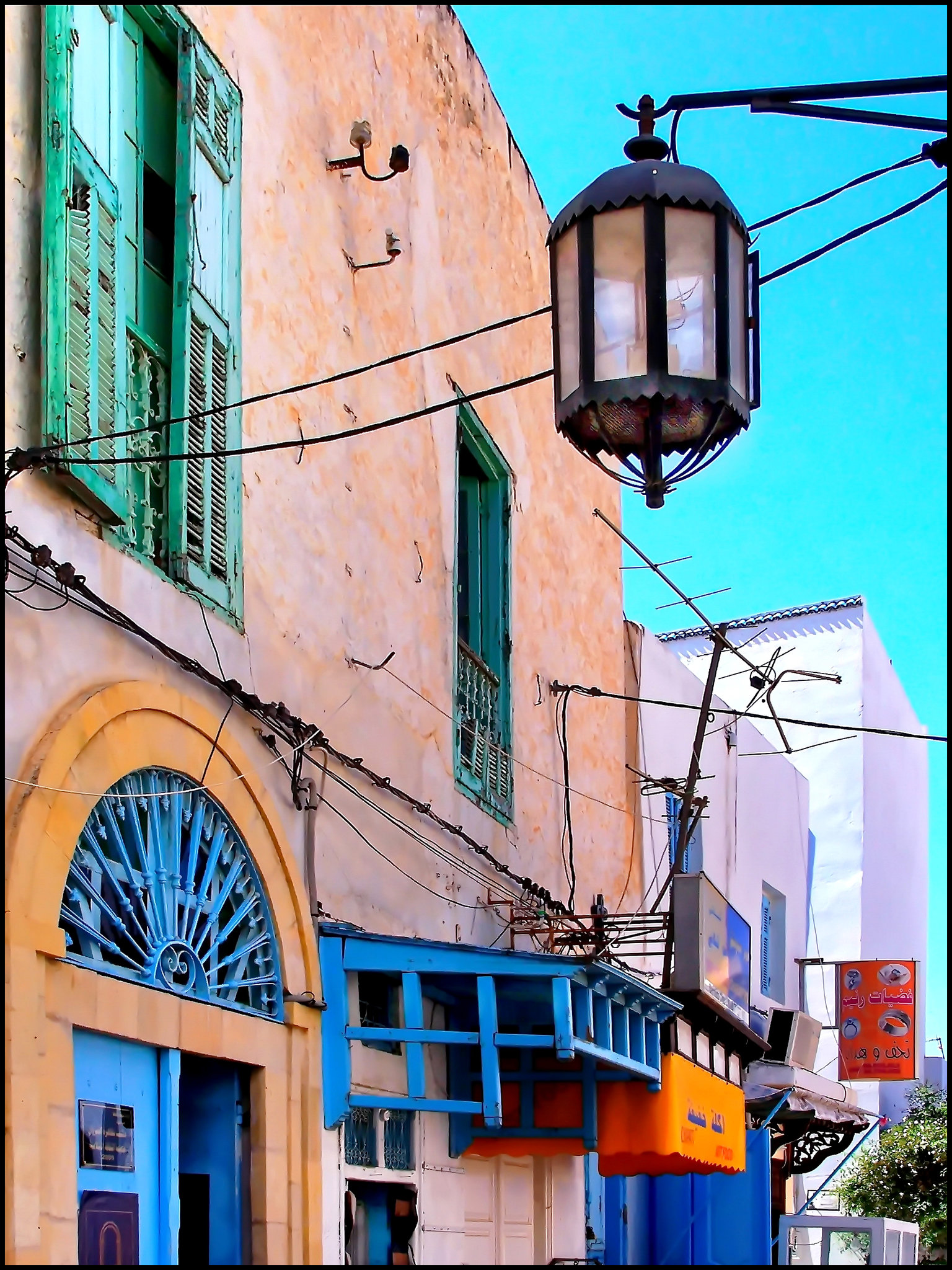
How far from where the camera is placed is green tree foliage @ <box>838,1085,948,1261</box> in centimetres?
2141

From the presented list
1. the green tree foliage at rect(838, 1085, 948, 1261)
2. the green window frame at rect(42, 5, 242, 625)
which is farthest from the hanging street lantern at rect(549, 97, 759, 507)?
the green tree foliage at rect(838, 1085, 948, 1261)

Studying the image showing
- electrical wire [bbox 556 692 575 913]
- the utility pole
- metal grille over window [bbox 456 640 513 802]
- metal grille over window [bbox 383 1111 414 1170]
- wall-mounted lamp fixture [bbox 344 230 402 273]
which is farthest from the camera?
electrical wire [bbox 556 692 575 913]

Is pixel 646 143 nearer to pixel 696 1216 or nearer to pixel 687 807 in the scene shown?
pixel 687 807

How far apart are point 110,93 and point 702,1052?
6.75 meters

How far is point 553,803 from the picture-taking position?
12.0m

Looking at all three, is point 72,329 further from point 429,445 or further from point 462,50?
point 462,50

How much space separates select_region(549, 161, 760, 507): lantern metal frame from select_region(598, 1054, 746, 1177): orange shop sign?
4.81m

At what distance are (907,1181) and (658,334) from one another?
1925 centimetres

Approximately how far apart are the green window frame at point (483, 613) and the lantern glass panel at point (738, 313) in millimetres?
4976

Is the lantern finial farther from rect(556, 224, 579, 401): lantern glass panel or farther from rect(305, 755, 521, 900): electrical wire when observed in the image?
rect(305, 755, 521, 900): electrical wire

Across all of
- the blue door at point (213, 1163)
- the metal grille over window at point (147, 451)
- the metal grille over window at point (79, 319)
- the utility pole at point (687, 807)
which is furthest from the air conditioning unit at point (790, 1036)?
the metal grille over window at point (79, 319)

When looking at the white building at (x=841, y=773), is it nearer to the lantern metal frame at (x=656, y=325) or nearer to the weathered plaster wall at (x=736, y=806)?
the weathered plaster wall at (x=736, y=806)

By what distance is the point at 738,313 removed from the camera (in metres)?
5.13

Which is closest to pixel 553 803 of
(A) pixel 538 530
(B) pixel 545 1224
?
(A) pixel 538 530
